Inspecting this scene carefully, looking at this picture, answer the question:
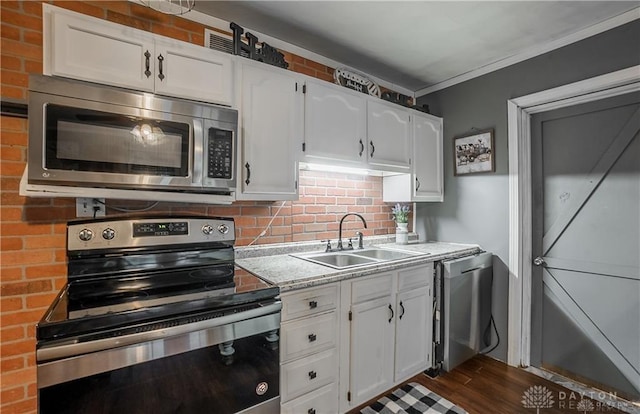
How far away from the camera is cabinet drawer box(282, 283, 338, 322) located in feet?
4.78

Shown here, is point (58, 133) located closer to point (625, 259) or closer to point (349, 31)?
point (349, 31)

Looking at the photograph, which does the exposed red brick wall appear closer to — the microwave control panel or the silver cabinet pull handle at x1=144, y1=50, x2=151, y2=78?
the silver cabinet pull handle at x1=144, y1=50, x2=151, y2=78

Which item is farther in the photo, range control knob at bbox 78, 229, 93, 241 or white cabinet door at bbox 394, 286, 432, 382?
white cabinet door at bbox 394, 286, 432, 382

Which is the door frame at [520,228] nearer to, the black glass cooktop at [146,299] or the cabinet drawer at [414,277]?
the cabinet drawer at [414,277]

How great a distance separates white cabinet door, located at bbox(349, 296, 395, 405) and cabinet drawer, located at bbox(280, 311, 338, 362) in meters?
0.16

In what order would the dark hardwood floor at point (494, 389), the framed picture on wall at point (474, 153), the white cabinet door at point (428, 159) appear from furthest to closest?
the white cabinet door at point (428, 159) < the framed picture on wall at point (474, 153) < the dark hardwood floor at point (494, 389)

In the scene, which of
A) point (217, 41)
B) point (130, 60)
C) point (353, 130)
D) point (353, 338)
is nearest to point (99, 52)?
point (130, 60)

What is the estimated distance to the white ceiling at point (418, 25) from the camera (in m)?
1.75

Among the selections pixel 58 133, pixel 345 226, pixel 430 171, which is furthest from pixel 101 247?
pixel 430 171

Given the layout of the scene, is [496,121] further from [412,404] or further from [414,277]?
[412,404]

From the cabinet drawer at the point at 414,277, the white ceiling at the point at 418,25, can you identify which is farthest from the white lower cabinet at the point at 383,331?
the white ceiling at the point at 418,25

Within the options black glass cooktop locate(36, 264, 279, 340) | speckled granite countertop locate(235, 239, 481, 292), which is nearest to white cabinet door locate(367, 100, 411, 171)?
speckled granite countertop locate(235, 239, 481, 292)

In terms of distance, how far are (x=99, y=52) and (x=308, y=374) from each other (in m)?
1.83

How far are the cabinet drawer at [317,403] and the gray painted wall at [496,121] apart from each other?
1605 mm
